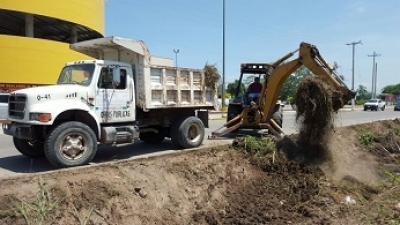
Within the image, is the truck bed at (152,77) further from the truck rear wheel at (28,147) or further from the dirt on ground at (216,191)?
the truck rear wheel at (28,147)

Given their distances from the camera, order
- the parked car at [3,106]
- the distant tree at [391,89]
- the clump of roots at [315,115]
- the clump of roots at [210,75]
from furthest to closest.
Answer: the distant tree at [391,89], the parked car at [3,106], the clump of roots at [210,75], the clump of roots at [315,115]

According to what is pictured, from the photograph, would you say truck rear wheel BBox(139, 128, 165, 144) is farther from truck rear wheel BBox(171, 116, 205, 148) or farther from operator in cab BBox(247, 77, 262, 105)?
operator in cab BBox(247, 77, 262, 105)

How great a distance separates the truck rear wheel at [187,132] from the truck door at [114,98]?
1.57 m

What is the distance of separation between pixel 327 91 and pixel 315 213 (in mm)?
3281

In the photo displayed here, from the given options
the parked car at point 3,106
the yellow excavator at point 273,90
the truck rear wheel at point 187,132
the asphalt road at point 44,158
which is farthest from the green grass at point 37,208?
the parked car at point 3,106

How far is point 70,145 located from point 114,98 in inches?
64.9

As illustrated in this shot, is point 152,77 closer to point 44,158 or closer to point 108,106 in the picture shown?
point 108,106

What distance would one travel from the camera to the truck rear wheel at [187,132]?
10414 mm

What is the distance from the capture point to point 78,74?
8914 mm

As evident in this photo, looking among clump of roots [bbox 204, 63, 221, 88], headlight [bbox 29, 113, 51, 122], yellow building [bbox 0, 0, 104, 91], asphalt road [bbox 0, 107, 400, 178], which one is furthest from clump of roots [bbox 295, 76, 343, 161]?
yellow building [bbox 0, 0, 104, 91]

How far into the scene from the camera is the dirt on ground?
19.2ft

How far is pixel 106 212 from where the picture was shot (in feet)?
19.8

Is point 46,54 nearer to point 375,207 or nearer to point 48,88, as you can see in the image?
point 48,88

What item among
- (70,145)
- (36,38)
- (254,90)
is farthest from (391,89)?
(70,145)
